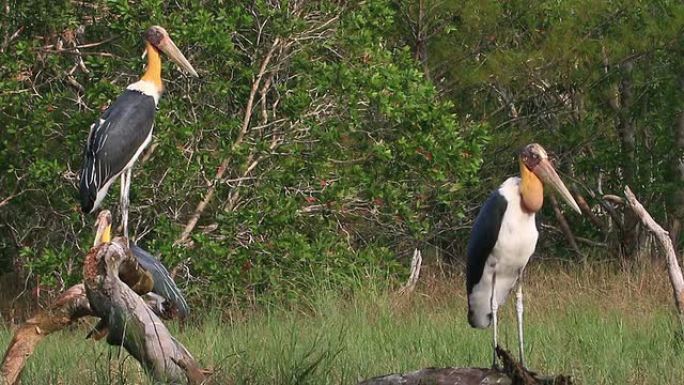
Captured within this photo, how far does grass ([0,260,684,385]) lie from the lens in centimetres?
521

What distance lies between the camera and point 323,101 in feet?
29.0

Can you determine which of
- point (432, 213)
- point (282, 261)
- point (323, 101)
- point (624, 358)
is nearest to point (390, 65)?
point (323, 101)

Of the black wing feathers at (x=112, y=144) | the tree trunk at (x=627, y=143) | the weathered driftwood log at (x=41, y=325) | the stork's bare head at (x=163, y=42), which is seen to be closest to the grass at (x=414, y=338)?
the weathered driftwood log at (x=41, y=325)

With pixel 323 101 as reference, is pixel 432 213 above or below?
below

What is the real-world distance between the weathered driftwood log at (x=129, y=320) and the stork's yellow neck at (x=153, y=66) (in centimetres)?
318

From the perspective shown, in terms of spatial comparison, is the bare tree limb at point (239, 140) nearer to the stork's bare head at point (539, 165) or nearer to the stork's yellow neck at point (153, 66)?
the stork's yellow neck at point (153, 66)

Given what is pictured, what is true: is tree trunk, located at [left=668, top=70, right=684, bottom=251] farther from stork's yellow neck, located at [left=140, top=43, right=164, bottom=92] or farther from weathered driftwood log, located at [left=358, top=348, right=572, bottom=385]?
weathered driftwood log, located at [left=358, top=348, right=572, bottom=385]

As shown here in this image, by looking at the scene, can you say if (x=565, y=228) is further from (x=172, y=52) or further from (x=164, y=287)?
(x=164, y=287)

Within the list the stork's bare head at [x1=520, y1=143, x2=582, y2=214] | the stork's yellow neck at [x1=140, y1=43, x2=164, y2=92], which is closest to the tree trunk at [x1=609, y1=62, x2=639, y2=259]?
the stork's yellow neck at [x1=140, y1=43, x2=164, y2=92]

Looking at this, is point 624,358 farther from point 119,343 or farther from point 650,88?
point 650,88

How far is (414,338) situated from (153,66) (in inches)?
97.4

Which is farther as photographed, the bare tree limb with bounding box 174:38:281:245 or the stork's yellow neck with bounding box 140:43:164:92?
the bare tree limb with bounding box 174:38:281:245

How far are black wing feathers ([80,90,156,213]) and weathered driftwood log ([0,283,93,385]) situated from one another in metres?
2.32

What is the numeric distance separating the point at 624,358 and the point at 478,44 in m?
4.97
